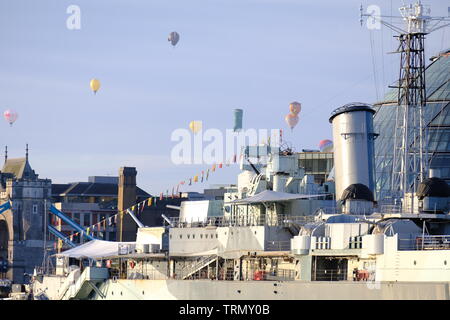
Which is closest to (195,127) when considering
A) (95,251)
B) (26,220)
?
(95,251)

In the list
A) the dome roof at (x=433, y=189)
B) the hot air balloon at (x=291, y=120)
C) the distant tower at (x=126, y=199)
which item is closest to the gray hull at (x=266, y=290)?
the dome roof at (x=433, y=189)

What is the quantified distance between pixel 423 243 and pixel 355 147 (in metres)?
14.3

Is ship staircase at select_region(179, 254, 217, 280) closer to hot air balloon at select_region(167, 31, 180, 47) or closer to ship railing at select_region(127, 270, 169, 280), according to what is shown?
ship railing at select_region(127, 270, 169, 280)

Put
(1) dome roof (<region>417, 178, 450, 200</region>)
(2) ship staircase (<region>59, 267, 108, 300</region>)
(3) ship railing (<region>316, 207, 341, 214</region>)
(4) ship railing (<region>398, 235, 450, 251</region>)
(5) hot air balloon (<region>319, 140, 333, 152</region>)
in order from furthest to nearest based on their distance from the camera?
(5) hot air balloon (<region>319, 140, 333, 152</region>), (2) ship staircase (<region>59, 267, 108, 300</region>), (3) ship railing (<region>316, 207, 341, 214</region>), (1) dome roof (<region>417, 178, 450, 200</region>), (4) ship railing (<region>398, 235, 450, 251</region>)

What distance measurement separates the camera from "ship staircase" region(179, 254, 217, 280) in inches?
2813

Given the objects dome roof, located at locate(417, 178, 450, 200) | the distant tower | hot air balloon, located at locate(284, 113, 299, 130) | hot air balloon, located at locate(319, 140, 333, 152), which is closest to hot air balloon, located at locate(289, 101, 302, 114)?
hot air balloon, located at locate(284, 113, 299, 130)

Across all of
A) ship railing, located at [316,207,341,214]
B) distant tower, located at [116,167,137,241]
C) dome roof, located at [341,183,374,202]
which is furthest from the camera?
distant tower, located at [116,167,137,241]

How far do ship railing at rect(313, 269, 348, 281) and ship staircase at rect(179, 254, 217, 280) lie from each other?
9.13 metres

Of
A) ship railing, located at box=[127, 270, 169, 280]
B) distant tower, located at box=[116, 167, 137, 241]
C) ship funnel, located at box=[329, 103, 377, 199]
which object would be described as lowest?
ship railing, located at box=[127, 270, 169, 280]

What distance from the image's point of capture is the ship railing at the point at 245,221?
225 ft

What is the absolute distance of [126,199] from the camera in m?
150
